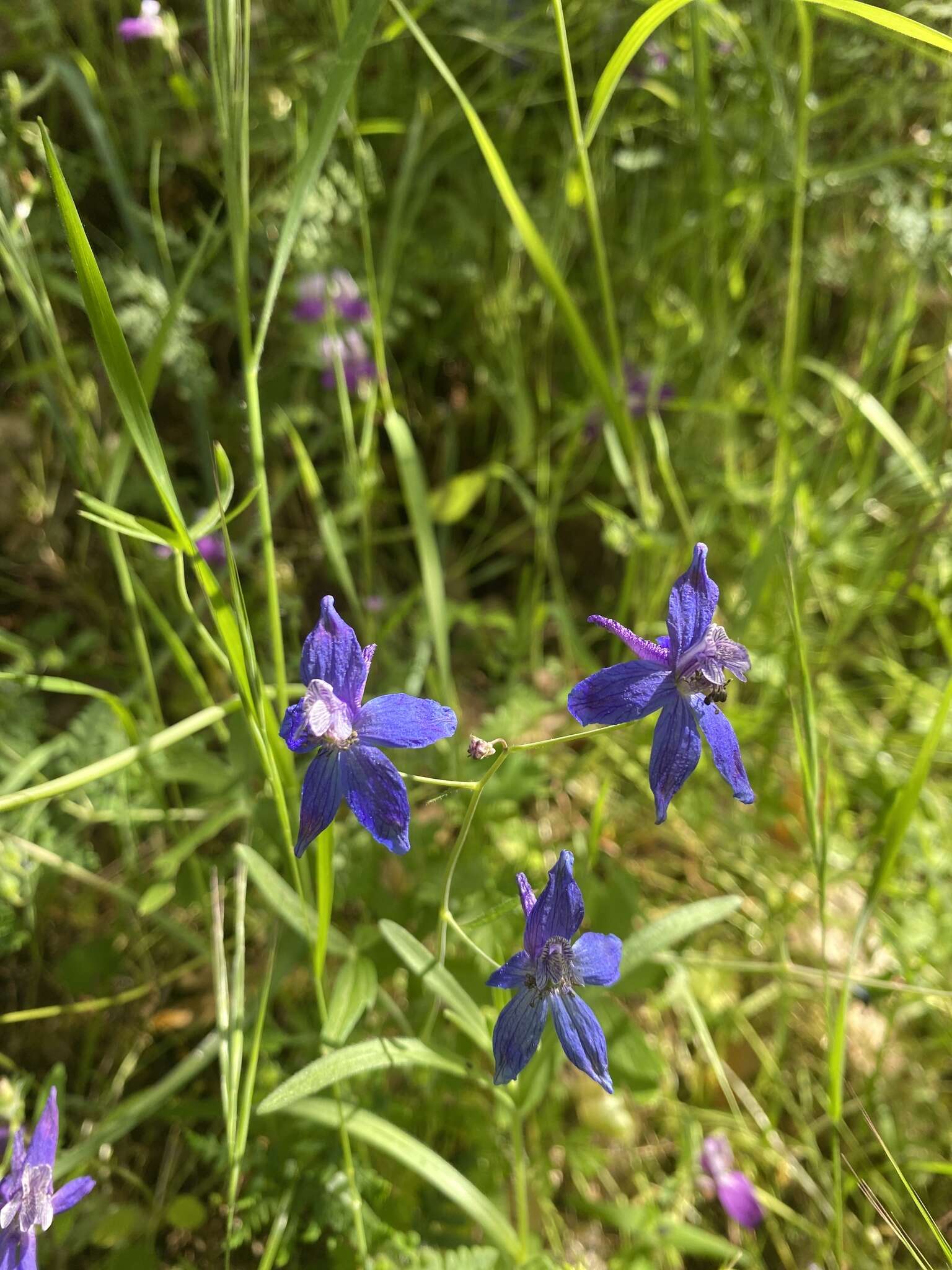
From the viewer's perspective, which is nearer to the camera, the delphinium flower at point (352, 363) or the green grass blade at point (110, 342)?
the green grass blade at point (110, 342)

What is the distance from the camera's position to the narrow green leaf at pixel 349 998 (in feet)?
3.52

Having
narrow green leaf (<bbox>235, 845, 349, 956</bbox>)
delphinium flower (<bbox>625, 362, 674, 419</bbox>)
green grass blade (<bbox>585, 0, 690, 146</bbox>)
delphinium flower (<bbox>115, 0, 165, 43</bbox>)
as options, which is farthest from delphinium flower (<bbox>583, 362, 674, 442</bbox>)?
narrow green leaf (<bbox>235, 845, 349, 956</bbox>)

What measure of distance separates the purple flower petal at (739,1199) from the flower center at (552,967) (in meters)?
0.93

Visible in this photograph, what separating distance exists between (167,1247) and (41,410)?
168cm

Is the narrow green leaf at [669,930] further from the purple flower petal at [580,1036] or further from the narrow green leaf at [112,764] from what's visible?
the narrow green leaf at [112,764]

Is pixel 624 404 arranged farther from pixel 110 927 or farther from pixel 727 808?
pixel 110 927

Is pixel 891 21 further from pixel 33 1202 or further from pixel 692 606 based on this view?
pixel 33 1202

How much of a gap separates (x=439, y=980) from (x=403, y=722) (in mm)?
370

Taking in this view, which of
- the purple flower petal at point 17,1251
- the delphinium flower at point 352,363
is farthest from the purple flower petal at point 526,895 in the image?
the delphinium flower at point 352,363

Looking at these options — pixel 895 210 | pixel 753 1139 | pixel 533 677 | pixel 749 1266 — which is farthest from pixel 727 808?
pixel 895 210

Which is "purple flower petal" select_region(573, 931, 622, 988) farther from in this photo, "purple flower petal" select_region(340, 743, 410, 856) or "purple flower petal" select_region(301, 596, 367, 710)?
"purple flower petal" select_region(301, 596, 367, 710)

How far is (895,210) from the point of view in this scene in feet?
5.83

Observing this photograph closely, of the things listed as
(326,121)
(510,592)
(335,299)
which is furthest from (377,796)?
(510,592)

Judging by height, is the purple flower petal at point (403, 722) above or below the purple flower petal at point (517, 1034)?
above
